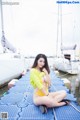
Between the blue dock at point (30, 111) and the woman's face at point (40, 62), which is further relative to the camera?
the woman's face at point (40, 62)

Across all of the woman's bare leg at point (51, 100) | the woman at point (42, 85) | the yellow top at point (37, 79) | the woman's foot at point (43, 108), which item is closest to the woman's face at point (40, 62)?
the woman at point (42, 85)

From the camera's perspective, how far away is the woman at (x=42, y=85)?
484cm

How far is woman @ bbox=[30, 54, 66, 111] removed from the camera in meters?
4.84

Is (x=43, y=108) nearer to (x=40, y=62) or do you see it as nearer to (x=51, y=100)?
(x=51, y=100)

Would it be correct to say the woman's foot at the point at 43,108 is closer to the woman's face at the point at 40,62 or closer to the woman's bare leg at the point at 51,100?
the woman's bare leg at the point at 51,100

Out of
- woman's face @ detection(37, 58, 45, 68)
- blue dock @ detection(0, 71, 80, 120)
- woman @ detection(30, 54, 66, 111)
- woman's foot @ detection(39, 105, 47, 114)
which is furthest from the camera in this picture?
woman's face @ detection(37, 58, 45, 68)

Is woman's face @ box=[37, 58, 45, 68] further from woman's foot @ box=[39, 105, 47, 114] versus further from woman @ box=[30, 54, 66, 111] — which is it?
woman's foot @ box=[39, 105, 47, 114]

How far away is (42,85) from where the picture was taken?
491 cm

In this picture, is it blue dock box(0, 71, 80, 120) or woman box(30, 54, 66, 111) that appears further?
woman box(30, 54, 66, 111)

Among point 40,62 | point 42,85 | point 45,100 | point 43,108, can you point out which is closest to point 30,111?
point 43,108

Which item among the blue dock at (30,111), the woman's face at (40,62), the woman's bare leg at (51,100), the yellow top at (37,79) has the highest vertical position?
the woman's face at (40,62)

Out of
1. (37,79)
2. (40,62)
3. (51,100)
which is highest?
(40,62)

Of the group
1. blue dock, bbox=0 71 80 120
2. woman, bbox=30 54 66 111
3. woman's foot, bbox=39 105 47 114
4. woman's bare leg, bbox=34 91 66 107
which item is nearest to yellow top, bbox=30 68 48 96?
woman, bbox=30 54 66 111

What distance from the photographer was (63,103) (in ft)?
17.1
